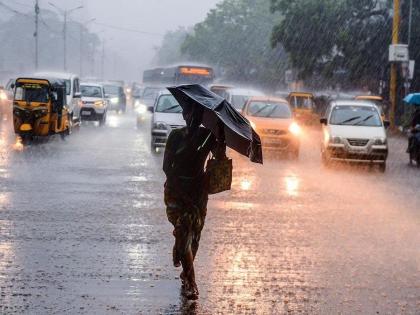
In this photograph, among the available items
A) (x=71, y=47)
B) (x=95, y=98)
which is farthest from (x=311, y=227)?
(x=71, y=47)

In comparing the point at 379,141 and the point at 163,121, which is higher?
the point at 163,121

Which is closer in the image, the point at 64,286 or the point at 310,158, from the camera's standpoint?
the point at 64,286

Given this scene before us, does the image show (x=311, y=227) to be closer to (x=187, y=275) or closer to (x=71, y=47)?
(x=187, y=275)

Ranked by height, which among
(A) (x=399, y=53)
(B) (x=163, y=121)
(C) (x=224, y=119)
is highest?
(A) (x=399, y=53)

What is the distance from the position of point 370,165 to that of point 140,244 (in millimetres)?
13826

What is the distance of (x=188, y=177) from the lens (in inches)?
282

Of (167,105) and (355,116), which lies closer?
(355,116)

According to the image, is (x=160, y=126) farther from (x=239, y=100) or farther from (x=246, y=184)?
(x=239, y=100)

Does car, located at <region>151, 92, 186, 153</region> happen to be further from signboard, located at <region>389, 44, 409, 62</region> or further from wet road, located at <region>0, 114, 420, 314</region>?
signboard, located at <region>389, 44, 409, 62</region>

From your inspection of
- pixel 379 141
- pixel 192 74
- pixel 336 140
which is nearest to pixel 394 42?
pixel 192 74

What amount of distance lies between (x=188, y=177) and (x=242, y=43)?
82.1 metres

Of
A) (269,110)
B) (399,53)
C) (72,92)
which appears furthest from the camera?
(399,53)

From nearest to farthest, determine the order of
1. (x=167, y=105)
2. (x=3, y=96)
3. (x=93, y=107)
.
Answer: (x=167, y=105), (x=3, y=96), (x=93, y=107)

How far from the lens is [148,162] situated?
2056cm
